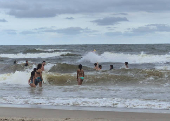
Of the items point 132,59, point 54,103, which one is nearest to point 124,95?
point 54,103

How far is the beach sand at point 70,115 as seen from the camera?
22.2ft

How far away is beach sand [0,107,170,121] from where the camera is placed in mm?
6773

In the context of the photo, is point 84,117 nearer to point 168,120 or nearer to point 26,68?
point 168,120


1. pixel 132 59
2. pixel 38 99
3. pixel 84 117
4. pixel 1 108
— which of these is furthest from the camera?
pixel 132 59

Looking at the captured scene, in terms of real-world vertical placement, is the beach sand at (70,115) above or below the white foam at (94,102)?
below

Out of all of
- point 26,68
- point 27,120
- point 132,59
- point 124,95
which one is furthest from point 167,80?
point 132,59

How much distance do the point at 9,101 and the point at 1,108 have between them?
1.26 metres

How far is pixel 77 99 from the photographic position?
31.7 feet

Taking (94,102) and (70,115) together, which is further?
(94,102)

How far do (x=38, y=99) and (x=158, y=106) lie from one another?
156 inches

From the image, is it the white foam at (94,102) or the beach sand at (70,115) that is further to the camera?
the white foam at (94,102)

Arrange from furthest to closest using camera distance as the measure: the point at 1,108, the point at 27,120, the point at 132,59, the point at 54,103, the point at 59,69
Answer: the point at 132,59, the point at 59,69, the point at 54,103, the point at 1,108, the point at 27,120

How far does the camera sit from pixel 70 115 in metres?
7.35

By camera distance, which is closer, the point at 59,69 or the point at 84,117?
the point at 84,117
